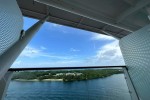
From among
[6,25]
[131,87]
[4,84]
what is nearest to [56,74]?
[4,84]

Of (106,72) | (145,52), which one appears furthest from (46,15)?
(145,52)

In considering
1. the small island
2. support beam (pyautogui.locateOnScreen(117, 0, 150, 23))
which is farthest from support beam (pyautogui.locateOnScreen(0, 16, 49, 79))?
support beam (pyautogui.locateOnScreen(117, 0, 150, 23))

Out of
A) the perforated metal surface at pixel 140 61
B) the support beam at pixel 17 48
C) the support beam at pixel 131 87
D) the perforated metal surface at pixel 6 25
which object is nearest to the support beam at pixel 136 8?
the perforated metal surface at pixel 140 61

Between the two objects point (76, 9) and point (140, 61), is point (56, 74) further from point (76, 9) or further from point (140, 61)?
point (140, 61)

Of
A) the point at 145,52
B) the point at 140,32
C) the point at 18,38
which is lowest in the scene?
the point at 145,52

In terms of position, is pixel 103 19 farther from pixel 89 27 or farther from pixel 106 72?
pixel 106 72

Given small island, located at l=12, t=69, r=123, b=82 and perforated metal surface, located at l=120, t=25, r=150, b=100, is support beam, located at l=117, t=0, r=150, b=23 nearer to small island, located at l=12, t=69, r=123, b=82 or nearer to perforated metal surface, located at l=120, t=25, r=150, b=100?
perforated metal surface, located at l=120, t=25, r=150, b=100

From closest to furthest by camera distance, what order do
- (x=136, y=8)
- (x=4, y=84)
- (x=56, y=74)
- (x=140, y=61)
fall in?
(x=4, y=84) < (x=56, y=74) < (x=140, y=61) < (x=136, y=8)

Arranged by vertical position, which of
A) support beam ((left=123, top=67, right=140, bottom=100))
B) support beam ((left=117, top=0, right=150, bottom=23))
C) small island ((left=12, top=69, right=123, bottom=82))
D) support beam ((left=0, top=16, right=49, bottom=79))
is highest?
support beam ((left=117, top=0, right=150, bottom=23))
